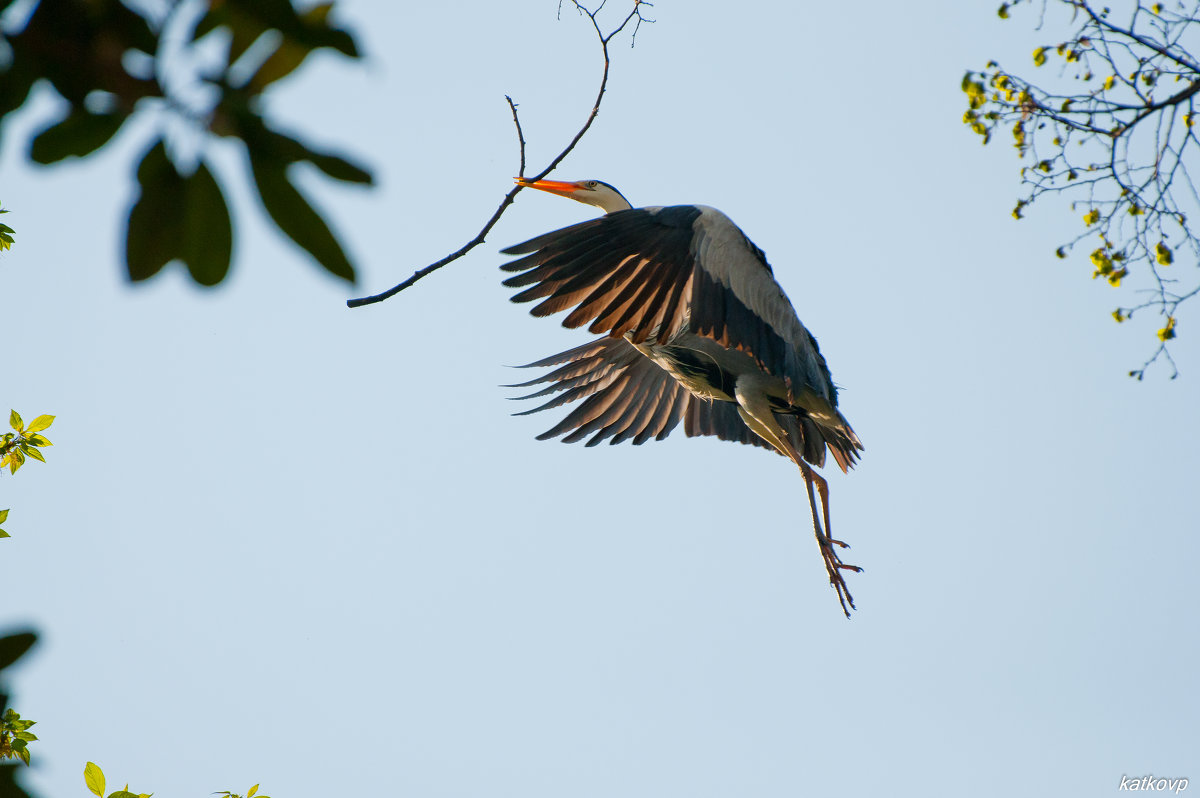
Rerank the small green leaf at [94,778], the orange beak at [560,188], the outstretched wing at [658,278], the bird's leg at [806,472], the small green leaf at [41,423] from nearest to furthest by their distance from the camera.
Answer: the small green leaf at [94,778] → the small green leaf at [41,423] → the outstretched wing at [658,278] → the bird's leg at [806,472] → the orange beak at [560,188]

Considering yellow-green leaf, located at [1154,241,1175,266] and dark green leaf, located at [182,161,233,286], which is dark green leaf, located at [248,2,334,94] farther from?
yellow-green leaf, located at [1154,241,1175,266]

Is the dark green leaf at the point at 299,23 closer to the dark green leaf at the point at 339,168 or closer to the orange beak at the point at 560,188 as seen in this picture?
the dark green leaf at the point at 339,168

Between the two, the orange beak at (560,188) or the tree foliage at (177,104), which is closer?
the tree foliage at (177,104)

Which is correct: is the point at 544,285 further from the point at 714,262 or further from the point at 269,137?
the point at 269,137

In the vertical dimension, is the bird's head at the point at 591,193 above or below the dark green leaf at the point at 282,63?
above

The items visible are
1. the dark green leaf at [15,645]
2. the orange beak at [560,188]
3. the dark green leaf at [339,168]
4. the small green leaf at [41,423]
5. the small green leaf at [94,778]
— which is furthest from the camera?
the orange beak at [560,188]

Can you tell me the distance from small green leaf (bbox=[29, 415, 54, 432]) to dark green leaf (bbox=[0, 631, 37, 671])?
2.62m

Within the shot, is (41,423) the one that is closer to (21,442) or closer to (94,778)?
(21,442)

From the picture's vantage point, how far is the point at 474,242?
2873 millimetres

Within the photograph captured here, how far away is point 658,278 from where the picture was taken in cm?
443

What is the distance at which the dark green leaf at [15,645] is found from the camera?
0.95 meters

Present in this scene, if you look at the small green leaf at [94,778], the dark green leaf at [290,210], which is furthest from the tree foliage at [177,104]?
the small green leaf at [94,778]

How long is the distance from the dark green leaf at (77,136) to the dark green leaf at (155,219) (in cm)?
3

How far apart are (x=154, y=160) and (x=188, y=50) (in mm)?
85
